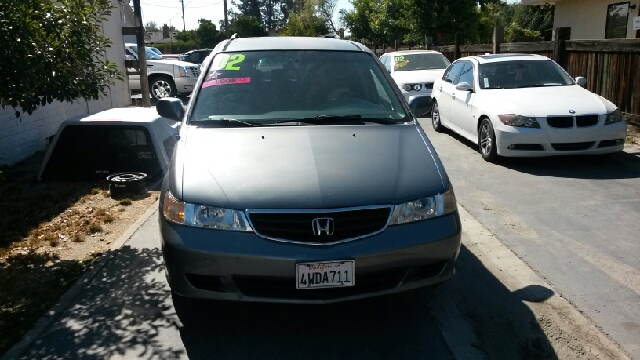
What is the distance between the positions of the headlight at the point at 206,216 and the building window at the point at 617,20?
58.0 ft

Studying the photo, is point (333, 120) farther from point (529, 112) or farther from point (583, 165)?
point (583, 165)

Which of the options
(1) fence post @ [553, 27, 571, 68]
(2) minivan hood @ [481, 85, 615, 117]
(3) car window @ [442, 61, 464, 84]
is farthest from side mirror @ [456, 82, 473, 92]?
(1) fence post @ [553, 27, 571, 68]

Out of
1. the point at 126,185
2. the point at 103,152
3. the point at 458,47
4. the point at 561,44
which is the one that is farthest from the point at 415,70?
the point at 126,185

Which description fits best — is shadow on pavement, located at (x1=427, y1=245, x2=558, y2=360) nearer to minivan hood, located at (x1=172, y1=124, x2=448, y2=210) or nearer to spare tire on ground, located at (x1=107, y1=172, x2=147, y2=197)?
minivan hood, located at (x1=172, y1=124, x2=448, y2=210)

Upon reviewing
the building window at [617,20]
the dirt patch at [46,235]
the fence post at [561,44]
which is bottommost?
the dirt patch at [46,235]

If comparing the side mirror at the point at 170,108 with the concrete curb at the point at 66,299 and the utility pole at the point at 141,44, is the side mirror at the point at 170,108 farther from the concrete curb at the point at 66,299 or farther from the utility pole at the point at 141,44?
the utility pole at the point at 141,44

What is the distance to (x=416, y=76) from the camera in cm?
1540

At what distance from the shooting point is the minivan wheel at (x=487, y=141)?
9023 mm

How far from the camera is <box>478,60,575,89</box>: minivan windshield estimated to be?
9898mm

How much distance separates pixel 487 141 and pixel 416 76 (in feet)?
21.1

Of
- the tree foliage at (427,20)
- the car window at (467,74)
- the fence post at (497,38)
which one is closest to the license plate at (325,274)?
the car window at (467,74)

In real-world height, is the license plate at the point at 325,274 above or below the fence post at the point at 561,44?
below

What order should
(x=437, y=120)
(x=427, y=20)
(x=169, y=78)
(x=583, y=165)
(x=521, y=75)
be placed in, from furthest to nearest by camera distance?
(x=427, y=20)
(x=169, y=78)
(x=437, y=120)
(x=521, y=75)
(x=583, y=165)

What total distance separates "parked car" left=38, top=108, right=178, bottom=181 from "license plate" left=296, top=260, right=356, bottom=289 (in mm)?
4949
